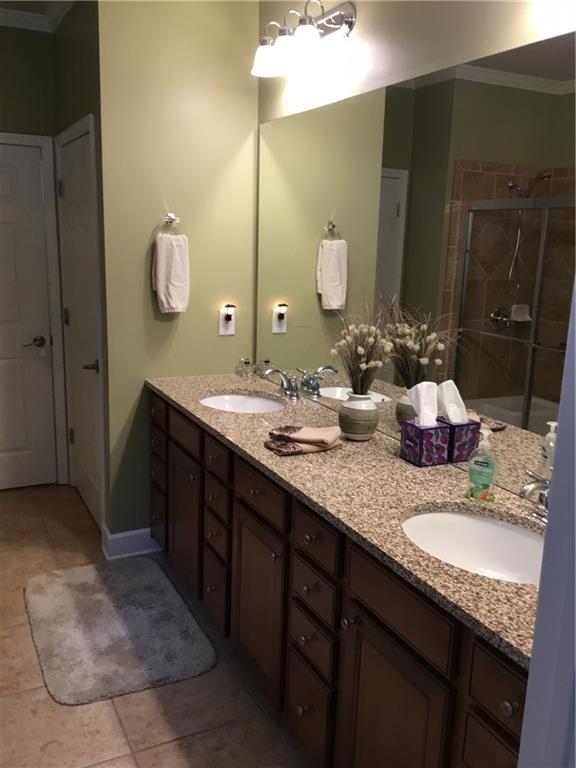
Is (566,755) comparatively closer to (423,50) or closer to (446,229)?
(446,229)

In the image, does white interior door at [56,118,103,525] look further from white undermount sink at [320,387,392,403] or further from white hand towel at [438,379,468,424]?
white hand towel at [438,379,468,424]

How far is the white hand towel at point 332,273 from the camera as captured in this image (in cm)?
266

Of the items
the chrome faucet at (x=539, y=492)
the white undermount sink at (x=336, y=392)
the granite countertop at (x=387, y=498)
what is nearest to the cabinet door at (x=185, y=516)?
the granite countertop at (x=387, y=498)

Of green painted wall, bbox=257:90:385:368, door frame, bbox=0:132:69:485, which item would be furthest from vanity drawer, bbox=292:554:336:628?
door frame, bbox=0:132:69:485

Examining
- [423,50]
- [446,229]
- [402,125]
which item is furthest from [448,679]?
[423,50]

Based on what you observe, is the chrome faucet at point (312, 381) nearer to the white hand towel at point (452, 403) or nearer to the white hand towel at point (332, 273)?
the white hand towel at point (332, 273)

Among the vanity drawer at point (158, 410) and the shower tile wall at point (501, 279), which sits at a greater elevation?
the shower tile wall at point (501, 279)

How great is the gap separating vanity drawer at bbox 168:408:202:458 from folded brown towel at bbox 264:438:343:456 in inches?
19.3

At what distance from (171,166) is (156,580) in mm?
1866

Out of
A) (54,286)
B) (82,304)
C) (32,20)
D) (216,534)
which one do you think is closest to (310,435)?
(216,534)

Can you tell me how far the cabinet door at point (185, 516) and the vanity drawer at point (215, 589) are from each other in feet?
0.25

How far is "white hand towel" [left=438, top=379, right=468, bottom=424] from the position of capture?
2.04 metres

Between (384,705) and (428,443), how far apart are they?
76cm

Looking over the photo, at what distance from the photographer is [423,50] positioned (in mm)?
2137
